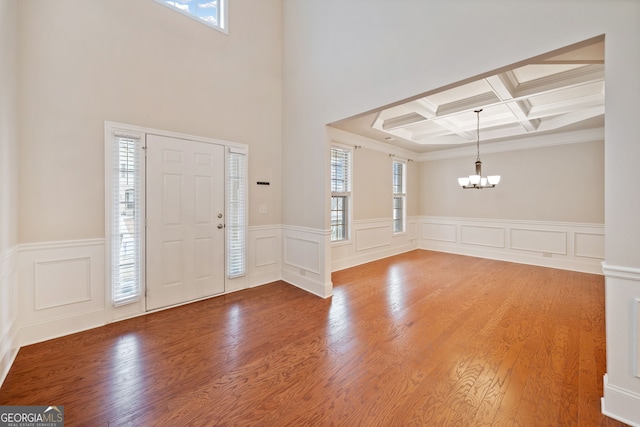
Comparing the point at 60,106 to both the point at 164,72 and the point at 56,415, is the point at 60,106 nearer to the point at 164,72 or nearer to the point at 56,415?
the point at 164,72

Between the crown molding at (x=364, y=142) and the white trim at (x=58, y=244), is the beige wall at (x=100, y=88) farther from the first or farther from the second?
the crown molding at (x=364, y=142)

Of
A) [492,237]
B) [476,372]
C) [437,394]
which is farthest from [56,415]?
[492,237]

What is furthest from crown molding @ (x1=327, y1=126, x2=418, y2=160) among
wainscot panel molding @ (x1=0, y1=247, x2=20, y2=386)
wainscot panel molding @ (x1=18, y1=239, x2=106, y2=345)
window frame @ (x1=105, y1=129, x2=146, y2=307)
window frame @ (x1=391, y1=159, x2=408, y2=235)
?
wainscot panel molding @ (x1=0, y1=247, x2=20, y2=386)

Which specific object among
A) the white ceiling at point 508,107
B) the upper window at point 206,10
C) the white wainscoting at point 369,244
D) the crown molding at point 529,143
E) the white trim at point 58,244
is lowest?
the white wainscoting at point 369,244

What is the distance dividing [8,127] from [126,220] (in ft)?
3.92

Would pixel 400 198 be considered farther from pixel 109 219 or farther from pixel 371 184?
pixel 109 219

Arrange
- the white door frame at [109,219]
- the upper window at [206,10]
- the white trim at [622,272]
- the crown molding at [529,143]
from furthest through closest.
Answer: the crown molding at [529,143], the upper window at [206,10], the white door frame at [109,219], the white trim at [622,272]

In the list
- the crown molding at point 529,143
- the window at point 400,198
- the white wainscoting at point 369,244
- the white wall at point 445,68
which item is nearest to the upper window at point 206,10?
the white wall at point 445,68

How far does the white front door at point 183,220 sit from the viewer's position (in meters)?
3.14

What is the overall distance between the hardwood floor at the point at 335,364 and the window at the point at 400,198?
10.6ft

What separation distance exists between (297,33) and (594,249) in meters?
6.42

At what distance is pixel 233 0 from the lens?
385 cm

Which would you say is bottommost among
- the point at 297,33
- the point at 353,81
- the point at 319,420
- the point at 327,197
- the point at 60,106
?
the point at 319,420

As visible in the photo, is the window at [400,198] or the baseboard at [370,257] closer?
the baseboard at [370,257]
